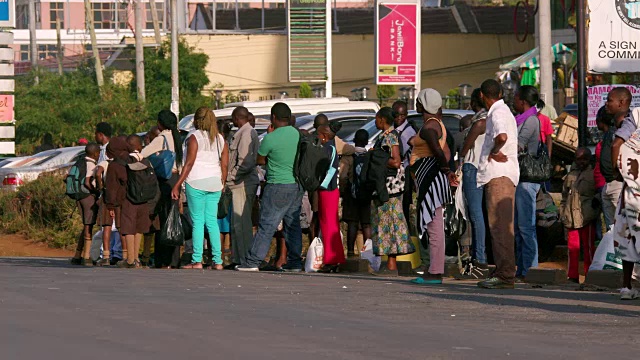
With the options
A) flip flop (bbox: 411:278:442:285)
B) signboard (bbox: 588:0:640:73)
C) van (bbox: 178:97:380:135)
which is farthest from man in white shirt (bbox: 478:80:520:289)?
van (bbox: 178:97:380:135)

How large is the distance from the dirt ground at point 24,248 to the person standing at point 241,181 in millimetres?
8013

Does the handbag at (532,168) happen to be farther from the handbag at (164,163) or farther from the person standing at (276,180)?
the handbag at (164,163)

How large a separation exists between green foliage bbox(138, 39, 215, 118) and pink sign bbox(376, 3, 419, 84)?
64.0 ft

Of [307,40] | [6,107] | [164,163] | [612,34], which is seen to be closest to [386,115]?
[164,163]

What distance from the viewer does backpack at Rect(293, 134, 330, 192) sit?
16.6 meters

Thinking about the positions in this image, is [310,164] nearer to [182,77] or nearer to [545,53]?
[545,53]

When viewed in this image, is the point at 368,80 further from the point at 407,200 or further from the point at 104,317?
the point at 104,317

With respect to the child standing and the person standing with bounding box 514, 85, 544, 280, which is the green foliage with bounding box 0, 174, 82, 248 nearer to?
the child standing

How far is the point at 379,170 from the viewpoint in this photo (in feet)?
53.2

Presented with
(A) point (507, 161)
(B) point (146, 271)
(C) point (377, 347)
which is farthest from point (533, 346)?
(B) point (146, 271)

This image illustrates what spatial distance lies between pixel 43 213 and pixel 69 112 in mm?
29857

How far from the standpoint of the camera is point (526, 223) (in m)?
14.9

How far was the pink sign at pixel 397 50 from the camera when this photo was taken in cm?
4678

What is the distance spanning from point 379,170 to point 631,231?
4.53 m
